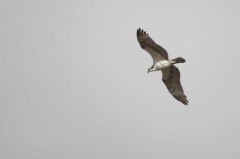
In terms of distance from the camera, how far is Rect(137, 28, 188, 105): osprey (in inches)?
1038

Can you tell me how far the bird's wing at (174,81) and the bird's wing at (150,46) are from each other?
819 millimetres

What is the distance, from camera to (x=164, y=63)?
86.9ft

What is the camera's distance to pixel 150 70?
2762cm

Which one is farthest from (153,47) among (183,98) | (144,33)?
(183,98)

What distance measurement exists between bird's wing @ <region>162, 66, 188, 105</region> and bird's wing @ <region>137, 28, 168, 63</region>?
819 mm

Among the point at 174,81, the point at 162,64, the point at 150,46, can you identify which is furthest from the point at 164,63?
the point at 174,81

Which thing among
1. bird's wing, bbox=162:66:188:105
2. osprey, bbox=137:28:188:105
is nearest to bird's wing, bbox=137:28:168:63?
osprey, bbox=137:28:188:105

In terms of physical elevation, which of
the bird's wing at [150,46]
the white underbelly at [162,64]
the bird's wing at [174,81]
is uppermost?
the bird's wing at [150,46]

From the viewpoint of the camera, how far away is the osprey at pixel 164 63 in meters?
26.4

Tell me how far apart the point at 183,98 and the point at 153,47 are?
3.28 metres

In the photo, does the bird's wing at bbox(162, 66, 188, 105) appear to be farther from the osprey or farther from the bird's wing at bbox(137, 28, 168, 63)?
the bird's wing at bbox(137, 28, 168, 63)

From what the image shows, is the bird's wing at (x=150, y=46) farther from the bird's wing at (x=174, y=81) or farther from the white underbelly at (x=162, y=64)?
the bird's wing at (x=174, y=81)

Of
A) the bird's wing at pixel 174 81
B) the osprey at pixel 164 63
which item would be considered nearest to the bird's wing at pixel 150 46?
the osprey at pixel 164 63

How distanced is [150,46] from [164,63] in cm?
104
